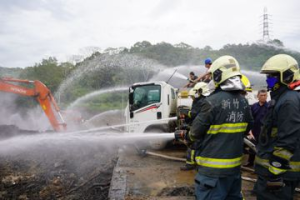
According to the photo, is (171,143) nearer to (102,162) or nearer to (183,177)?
(102,162)

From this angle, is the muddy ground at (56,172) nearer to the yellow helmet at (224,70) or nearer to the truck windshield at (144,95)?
the truck windshield at (144,95)

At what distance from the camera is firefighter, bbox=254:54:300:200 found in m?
2.39

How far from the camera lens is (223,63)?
2771 mm

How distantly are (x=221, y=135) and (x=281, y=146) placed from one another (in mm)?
538

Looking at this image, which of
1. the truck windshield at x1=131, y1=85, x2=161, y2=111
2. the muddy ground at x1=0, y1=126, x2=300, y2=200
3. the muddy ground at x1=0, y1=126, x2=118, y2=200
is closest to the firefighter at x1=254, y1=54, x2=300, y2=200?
the muddy ground at x1=0, y1=126, x2=300, y2=200

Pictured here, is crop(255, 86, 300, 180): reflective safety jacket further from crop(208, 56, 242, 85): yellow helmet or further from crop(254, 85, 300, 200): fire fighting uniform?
crop(208, 56, 242, 85): yellow helmet

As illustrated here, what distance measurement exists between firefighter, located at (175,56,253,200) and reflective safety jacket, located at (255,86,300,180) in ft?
0.82

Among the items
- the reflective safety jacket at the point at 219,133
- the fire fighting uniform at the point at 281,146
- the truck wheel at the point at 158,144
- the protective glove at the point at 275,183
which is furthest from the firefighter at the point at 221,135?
the truck wheel at the point at 158,144

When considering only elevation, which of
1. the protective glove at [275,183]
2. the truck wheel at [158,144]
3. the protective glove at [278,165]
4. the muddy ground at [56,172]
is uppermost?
the protective glove at [278,165]

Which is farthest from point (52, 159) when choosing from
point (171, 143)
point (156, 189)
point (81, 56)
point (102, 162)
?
point (81, 56)

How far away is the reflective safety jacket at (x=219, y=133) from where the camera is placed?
8.53 ft

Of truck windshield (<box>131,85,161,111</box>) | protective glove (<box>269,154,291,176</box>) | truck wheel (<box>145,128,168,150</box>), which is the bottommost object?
truck wheel (<box>145,128,168,150</box>)

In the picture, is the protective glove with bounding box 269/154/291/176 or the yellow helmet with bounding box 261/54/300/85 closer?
the protective glove with bounding box 269/154/291/176

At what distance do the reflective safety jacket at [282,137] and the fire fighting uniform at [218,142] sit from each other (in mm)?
267
